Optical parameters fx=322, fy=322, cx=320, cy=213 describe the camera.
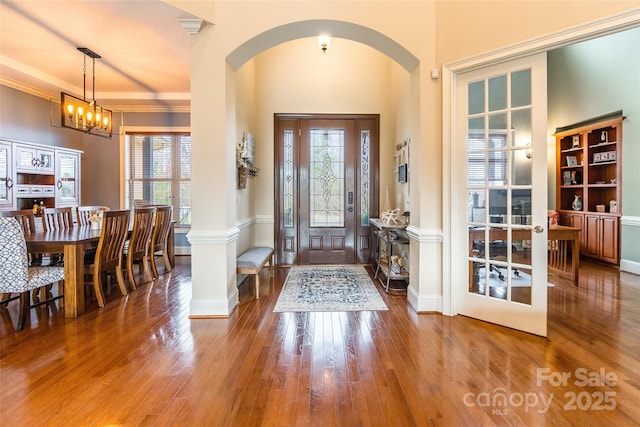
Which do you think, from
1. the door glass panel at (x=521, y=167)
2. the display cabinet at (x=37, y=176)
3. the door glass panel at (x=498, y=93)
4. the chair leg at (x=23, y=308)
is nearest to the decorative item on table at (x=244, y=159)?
the chair leg at (x=23, y=308)

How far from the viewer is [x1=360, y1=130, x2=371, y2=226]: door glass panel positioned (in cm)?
554

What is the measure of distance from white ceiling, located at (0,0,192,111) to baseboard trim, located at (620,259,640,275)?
6670 mm

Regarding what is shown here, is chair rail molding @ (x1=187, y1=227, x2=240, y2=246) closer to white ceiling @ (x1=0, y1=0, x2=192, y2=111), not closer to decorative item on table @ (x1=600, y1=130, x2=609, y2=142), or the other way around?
white ceiling @ (x1=0, y1=0, x2=192, y2=111)

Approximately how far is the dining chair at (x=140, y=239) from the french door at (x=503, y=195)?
3.79 meters

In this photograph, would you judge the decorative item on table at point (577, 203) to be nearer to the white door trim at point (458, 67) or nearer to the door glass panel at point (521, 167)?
the door glass panel at point (521, 167)

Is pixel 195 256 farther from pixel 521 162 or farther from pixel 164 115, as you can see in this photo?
pixel 164 115

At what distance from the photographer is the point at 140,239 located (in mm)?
4312

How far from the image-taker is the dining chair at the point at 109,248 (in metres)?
3.50

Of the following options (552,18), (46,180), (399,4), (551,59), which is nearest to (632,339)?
(552,18)

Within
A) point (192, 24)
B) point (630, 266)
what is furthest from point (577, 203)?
point (192, 24)

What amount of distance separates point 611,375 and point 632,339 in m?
0.82

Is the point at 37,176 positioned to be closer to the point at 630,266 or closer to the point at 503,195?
the point at 503,195

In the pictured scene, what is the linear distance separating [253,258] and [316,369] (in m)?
2.09

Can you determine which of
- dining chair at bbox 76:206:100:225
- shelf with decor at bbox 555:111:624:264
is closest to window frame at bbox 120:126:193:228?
dining chair at bbox 76:206:100:225
